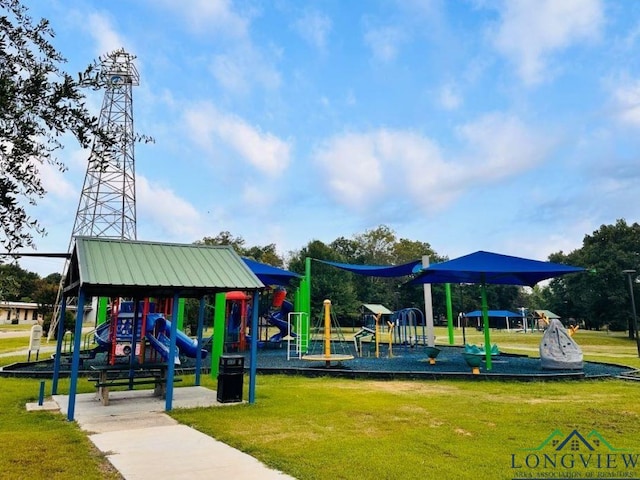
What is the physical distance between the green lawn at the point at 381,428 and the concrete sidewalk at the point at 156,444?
0.18m

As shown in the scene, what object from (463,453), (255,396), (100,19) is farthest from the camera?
(255,396)

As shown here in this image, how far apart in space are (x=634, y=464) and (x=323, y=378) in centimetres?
729

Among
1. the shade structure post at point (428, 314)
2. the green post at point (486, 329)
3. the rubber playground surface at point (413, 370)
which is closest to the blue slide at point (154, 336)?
the rubber playground surface at point (413, 370)

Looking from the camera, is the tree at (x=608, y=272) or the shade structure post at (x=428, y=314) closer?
the shade structure post at (x=428, y=314)

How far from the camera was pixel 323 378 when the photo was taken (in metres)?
10.9

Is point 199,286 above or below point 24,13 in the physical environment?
below

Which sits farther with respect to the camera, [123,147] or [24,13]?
[123,147]

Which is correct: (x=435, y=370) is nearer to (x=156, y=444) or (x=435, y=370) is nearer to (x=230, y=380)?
(x=230, y=380)

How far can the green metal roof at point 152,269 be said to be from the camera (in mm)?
7125

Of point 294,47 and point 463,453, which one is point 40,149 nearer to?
point 463,453

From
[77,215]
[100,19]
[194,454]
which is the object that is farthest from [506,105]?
[77,215]

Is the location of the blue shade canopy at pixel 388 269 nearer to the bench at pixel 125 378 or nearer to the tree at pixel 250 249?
the bench at pixel 125 378

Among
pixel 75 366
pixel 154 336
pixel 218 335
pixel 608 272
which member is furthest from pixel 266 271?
pixel 608 272

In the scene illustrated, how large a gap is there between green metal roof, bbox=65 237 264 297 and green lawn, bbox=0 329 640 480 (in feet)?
6.78
